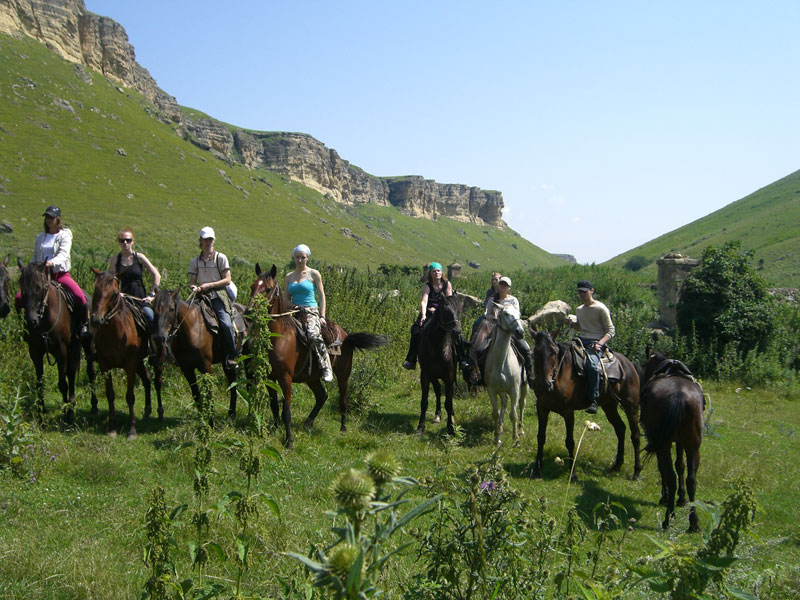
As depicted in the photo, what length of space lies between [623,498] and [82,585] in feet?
20.3

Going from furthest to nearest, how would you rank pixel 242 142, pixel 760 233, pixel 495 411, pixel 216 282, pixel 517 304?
pixel 242 142, pixel 760 233, pixel 517 304, pixel 495 411, pixel 216 282

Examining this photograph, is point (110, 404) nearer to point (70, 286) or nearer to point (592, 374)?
point (70, 286)

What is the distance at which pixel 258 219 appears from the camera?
72.1 meters

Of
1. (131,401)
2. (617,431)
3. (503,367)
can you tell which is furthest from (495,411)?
(131,401)

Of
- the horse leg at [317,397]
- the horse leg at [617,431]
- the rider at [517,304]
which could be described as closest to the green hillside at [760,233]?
the horse leg at [617,431]

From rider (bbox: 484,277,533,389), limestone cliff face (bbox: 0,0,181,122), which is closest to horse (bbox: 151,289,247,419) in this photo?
rider (bbox: 484,277,533,389)

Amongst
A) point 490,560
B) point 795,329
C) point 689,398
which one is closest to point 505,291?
point 689,398

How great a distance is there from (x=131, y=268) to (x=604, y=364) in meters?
7.32

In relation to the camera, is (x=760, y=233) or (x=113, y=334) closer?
(x=113, y=334)

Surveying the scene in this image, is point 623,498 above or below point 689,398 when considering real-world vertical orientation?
below

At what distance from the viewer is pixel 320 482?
6.29 m

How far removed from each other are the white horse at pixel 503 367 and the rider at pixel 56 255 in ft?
20.5

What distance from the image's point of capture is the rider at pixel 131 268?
25.1 ft

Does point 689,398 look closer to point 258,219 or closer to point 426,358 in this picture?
point 426,358
